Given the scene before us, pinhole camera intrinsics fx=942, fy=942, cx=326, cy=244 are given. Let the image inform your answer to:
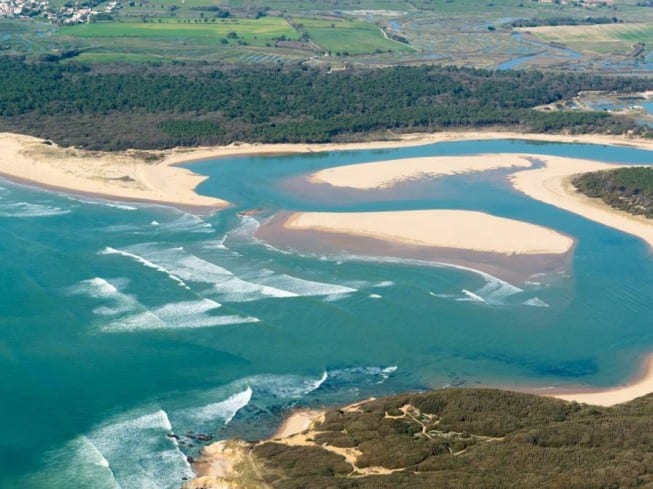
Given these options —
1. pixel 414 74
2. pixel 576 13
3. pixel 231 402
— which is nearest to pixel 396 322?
pixel 231 402

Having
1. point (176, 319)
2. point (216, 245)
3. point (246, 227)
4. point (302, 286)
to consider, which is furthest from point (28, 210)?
point (302, 286)

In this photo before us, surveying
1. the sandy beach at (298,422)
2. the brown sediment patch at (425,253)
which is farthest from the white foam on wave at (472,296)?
the sandy beach at (298,422)

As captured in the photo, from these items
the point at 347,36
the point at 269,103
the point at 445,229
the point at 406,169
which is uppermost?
the point at 347,36

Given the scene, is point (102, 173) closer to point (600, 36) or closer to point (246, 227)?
point (246, 227)

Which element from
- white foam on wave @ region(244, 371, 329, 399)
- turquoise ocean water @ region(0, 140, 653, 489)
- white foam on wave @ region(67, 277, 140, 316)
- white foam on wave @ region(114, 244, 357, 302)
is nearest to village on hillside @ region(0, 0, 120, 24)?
turquoise ocean water @ region(0, 140, 653, 489)

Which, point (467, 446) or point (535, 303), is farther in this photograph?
point (535, 303)

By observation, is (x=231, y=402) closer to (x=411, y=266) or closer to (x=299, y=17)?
(x=411, y=266)

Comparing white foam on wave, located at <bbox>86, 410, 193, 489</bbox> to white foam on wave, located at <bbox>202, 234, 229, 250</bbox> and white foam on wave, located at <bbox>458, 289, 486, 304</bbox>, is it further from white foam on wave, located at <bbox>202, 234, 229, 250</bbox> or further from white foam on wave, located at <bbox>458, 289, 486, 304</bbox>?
white foam on wave, located at <bbox>202, 234, 229, 250</bbox>

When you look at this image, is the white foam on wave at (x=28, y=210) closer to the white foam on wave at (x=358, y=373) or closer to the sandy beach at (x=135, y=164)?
the sandy beach at (x=135, y=164)
